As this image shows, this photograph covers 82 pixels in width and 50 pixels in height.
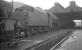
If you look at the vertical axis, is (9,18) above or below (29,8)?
below

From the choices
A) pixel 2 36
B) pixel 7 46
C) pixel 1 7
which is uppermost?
pixel 1 7

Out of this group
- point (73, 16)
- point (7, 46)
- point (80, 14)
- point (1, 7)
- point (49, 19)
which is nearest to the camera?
point (1, 7)

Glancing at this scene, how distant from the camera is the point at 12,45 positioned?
10.6 m

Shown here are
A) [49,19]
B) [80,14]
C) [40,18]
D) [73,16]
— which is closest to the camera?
[40,18]

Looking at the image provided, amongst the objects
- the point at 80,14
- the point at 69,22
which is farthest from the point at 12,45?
the point at 69,22

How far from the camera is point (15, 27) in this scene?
11328 mm

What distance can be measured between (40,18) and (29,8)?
486 centimetres

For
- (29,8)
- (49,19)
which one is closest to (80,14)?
(49,19)

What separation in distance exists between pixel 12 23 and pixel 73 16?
41959mm

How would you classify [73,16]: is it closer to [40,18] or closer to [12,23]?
[40,18]

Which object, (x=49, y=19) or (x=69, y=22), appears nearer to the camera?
(x=49, y=19)

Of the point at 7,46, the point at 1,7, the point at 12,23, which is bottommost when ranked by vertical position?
the point at 7,46

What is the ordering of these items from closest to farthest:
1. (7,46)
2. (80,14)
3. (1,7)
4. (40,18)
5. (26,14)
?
1. (1,7)
2. (7,46)
3. (26,14)
4. (40,18)
5. (80,14)

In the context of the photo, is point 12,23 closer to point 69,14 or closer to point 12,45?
point 12,45
